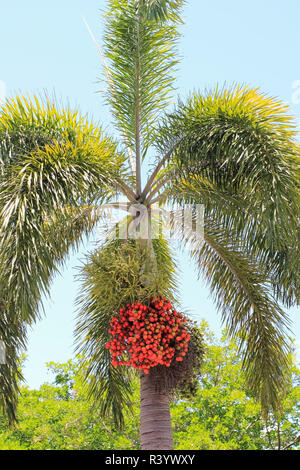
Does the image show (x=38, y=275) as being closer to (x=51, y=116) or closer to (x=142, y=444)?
(x=51, y=116)

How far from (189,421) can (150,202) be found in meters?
9.18

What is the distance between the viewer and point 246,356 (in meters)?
7.18

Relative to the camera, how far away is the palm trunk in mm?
6125

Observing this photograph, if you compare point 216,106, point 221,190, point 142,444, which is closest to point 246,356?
point 142,444

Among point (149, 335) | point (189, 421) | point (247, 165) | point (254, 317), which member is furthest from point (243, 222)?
point (189, 421)

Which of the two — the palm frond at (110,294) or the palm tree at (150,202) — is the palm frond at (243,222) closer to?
the palm tree at (150,202)

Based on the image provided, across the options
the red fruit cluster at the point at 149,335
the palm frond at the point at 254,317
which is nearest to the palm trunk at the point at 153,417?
the red fruit cluster at the point at 149,335

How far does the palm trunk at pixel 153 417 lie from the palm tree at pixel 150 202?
0.02 meters

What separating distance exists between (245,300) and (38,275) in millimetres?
3502

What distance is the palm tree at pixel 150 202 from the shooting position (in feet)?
16.1

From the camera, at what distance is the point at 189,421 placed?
14102 mm

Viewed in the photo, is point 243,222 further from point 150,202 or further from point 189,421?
point 189,421

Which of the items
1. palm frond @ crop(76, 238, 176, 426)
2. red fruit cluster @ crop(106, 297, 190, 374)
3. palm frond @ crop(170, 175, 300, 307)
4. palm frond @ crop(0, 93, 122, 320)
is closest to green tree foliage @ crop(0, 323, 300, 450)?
palm frond @ crop(76, 238, 176, 426)

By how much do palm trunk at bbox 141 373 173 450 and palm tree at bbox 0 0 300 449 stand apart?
0.05ft
